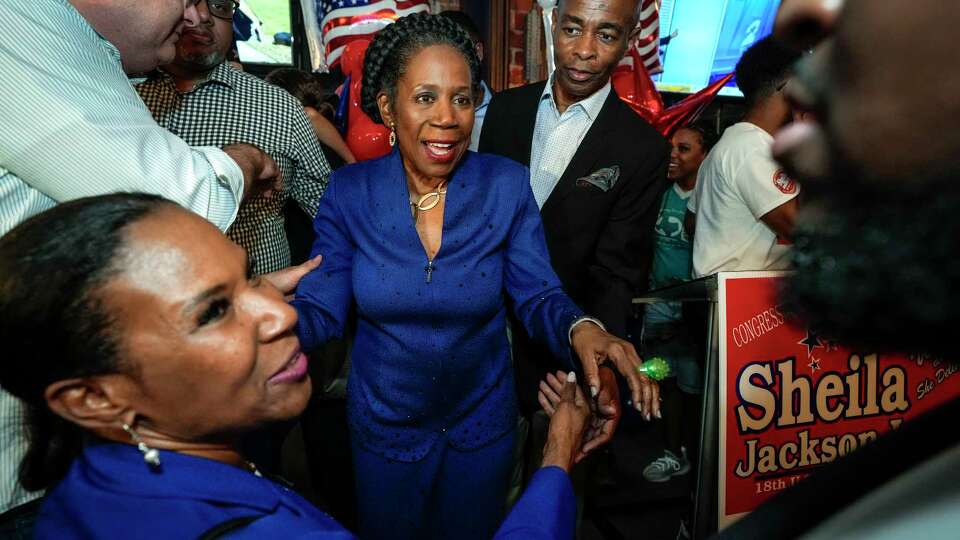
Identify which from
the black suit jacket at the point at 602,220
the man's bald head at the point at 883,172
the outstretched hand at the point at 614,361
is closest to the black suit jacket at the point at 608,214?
the black suit jacket at the point at 602,220

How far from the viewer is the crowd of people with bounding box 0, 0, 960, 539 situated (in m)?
0.42

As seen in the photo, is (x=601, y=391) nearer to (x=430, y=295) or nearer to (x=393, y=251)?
(x=430, y=295)

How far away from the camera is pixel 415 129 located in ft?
5.49

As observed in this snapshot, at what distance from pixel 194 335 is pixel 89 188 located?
38 cm

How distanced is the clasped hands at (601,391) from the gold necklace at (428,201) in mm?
610

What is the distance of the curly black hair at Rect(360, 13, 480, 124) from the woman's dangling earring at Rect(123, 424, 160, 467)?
1178 mm

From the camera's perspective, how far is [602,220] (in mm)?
2141

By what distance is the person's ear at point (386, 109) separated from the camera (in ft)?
5.79

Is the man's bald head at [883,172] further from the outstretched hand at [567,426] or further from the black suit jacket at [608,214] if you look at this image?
the black suit jacket at [608,214]

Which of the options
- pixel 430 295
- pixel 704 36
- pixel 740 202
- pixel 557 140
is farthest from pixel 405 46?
pixel 704 36

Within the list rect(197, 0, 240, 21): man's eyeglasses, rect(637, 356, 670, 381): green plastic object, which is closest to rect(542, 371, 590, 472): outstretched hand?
rect(637, 356, 670, 381): green plastic object

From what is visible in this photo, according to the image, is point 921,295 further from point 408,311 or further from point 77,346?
point 408,311

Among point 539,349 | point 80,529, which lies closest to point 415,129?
point 539,349

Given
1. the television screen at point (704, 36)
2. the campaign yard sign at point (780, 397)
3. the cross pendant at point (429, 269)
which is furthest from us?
the television screen at point (704, 36)
